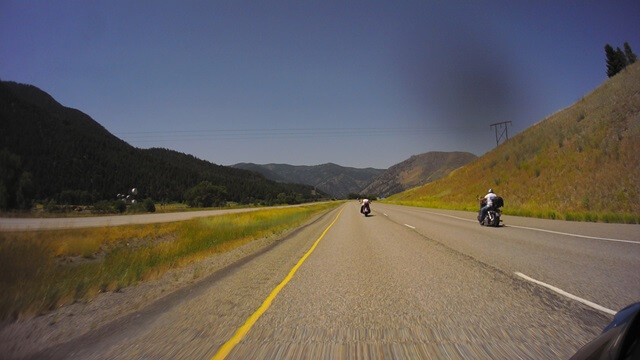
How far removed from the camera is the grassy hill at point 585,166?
22.1m

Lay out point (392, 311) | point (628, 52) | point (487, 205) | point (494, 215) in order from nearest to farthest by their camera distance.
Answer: point (392, 311) → point (494, 215) → point (487, 205) → point (628, 52)

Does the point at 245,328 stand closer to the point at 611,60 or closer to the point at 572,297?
the point at 572,297

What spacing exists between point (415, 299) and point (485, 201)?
1473 cm

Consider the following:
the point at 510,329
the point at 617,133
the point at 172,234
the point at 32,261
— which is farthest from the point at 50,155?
the point at 617,133

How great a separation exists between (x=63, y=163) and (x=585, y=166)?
54.6m

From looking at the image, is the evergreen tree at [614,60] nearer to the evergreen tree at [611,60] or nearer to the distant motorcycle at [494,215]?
the evergreen tree at [611,60]

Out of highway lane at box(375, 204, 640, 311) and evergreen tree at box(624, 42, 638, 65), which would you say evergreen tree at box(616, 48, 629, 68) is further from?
highway lane at box(375, 204, 640, 311)

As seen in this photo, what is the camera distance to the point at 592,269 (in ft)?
22.4

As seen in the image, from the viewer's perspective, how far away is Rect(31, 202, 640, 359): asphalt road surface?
3.63 metres

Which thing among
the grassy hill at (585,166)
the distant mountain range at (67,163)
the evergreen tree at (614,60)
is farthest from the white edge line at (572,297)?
the evergreen tree at (614,60)

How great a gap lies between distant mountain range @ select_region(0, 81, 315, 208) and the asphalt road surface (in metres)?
16.7

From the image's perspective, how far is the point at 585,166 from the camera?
29141 mm

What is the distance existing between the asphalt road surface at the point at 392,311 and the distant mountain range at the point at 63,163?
54.7 feet

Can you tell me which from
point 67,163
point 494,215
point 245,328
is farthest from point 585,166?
point 67,163
